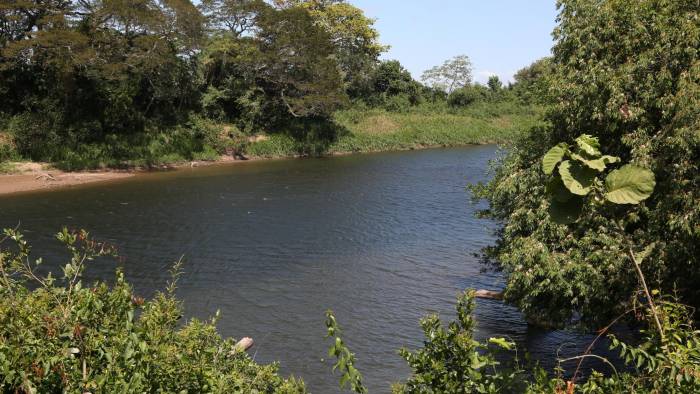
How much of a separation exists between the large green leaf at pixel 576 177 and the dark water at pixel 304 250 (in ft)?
23.8

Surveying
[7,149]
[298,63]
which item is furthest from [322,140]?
[7,149]

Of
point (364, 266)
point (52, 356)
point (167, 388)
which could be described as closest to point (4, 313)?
point (52, 356)

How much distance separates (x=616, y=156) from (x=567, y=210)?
5.70 meters

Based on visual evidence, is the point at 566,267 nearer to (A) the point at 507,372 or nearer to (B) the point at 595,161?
(A) the point at 507,372

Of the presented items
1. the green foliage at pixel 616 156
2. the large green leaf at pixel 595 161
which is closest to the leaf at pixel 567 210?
the large green leaf at pixel 595 161

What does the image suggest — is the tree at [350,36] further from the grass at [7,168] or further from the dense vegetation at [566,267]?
the dense vegetation at [566,267]

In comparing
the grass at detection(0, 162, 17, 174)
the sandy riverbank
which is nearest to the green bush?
the sandy riverbank

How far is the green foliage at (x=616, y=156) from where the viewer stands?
1055 centimetres

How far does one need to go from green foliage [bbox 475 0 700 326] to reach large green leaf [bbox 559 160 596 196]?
463 cm

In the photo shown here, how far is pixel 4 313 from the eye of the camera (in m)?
→ 5.56

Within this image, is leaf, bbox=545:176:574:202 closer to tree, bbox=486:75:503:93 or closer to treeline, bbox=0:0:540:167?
treeline, bbox=0:0:540:167

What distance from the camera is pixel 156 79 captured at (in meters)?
46.0

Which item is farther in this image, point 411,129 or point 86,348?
point 411,129

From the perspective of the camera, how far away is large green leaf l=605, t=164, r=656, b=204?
16.5ft
